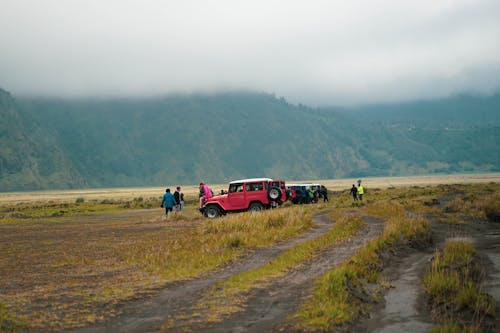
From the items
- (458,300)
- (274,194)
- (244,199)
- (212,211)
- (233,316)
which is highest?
(274,194)

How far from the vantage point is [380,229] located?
77.6 ft

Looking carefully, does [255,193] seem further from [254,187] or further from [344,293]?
[344,293]

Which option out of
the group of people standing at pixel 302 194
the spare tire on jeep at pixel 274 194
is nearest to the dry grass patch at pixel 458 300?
the spare tire on jeep at pixel 274 194

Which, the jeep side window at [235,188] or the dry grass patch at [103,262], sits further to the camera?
the jeep side window at [235,188]

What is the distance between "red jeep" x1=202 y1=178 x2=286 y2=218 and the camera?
114 ft

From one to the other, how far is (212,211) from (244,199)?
216 centimetres

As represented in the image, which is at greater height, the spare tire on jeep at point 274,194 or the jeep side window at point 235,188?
the jeep side window at point 235,188

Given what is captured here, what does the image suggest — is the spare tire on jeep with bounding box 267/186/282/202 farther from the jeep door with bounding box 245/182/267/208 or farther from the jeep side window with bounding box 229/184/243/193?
the jeep side window with bounding box 229/184/243/193

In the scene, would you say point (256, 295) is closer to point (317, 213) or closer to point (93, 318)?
point (93, 318)

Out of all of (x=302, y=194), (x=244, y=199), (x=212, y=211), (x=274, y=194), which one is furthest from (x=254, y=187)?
(x=302, y=194)

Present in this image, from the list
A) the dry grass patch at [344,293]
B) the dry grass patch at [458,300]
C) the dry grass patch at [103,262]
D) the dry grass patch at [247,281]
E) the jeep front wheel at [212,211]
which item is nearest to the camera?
the dry grass patch at [344,293]

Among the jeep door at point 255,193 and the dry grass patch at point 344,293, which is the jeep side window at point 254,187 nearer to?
the jeep door at point 255,193

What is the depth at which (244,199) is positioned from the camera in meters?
34.9

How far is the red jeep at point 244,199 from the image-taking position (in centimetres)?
3478
